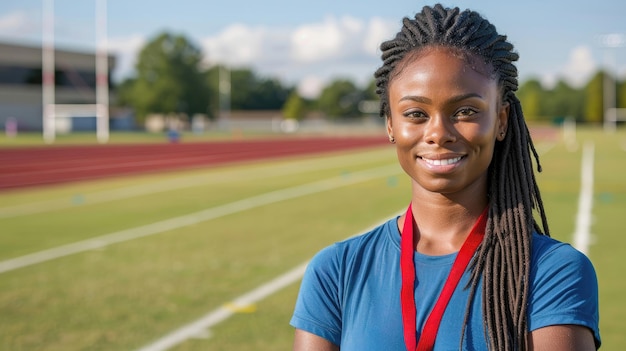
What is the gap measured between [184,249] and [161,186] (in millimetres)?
8530

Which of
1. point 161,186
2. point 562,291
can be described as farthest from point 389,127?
point 161,186

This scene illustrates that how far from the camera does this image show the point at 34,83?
2842 inches

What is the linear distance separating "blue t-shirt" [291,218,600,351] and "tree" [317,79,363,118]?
136 meters

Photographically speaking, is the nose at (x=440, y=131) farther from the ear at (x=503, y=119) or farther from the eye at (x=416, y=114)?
the ear at (x=503, y=119)

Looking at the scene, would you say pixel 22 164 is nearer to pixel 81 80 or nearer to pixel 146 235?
pixel 146 235

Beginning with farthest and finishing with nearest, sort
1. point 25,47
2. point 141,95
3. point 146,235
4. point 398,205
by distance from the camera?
point 141,95 → point 25,47 → point 398,205 → point 146,235

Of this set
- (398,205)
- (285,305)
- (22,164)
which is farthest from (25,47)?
(285,305)

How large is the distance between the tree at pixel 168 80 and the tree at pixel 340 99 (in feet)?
150

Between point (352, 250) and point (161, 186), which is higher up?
point (352, 250)

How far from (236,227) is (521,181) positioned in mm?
8843

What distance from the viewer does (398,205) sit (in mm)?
13141

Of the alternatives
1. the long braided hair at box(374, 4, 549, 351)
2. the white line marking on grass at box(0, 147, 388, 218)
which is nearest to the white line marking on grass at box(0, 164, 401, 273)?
the white line marking on grass at box(0, 147, 388, 218)

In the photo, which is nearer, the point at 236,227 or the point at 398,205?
the point at 236,227

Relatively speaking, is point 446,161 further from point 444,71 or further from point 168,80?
point 168,80
